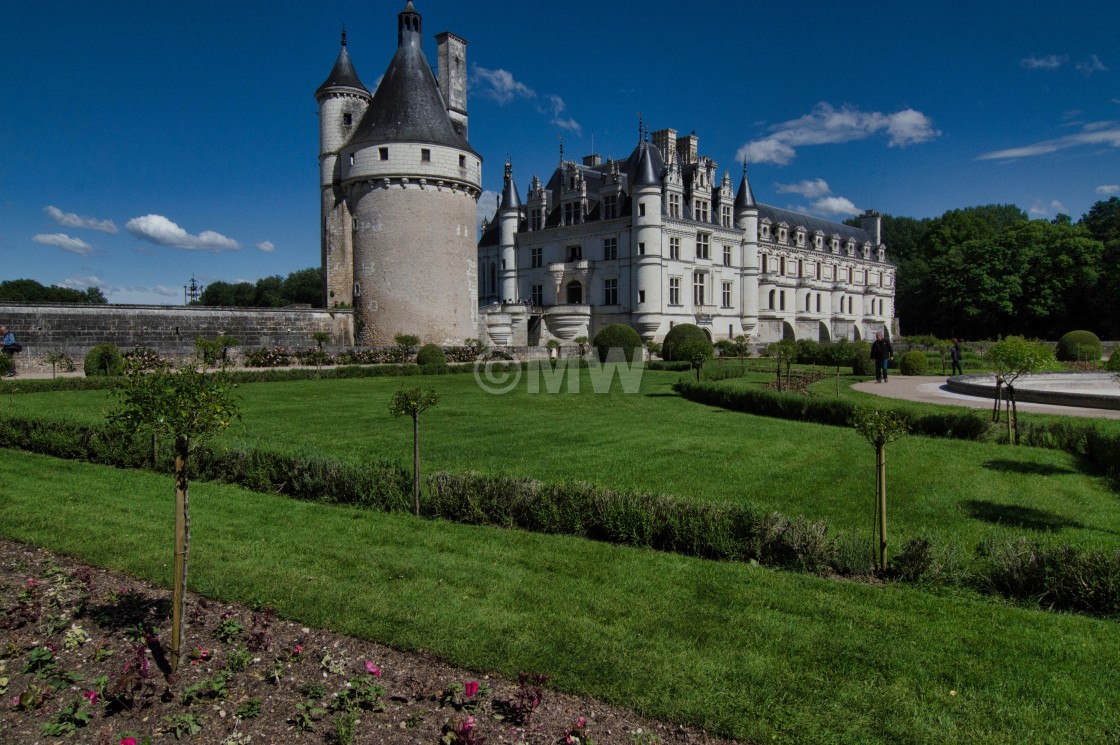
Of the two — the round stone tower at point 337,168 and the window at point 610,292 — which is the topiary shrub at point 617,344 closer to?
the window at point 610,292

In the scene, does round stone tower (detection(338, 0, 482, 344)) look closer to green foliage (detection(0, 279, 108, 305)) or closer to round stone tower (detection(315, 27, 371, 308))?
round stone tower (detection(315, 27, 371, 308))

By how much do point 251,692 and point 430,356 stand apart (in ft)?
81.6

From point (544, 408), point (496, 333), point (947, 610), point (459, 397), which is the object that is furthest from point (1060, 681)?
point (496, 333)

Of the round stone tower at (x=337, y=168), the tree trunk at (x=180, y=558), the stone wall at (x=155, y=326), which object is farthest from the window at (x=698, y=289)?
the tree trunk at (x=180, y=558)

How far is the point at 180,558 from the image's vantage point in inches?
175

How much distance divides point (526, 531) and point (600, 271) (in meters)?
36.1

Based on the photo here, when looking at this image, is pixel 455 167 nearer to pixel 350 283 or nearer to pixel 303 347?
pixel 350 283

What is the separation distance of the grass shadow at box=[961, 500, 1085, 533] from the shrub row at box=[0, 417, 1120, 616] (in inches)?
Result: 56.9

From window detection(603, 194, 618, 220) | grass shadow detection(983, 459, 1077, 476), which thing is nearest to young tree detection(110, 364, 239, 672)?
grass shadow detection(983, 459, 1077, 476)

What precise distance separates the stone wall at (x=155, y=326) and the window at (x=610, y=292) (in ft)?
52.8

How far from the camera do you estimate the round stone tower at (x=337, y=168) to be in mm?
32750

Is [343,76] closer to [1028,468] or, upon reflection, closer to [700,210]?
[700,210]

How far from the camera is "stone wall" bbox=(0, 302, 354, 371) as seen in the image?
2419cm

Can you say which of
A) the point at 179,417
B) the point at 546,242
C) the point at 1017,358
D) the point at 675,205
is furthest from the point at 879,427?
the point at 546,242
